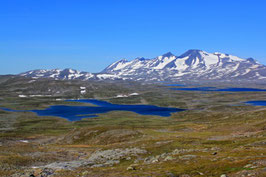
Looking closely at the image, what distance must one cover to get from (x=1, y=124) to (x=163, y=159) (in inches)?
5115

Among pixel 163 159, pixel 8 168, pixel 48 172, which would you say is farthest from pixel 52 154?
pixel 163 159

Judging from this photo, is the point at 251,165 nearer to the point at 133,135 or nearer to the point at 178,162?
the point at 178,162

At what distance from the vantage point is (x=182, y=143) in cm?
5988

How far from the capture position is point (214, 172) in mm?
29734

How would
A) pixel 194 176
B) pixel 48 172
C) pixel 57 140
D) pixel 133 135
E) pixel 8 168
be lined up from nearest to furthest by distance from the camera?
1. pixel 194 176
2. pixel 48 172
3. pixel 8 168
4. pixel 133 135
5. pixel 57 140

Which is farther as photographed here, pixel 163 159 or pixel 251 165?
pixel 163 159

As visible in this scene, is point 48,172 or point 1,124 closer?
point 48,172

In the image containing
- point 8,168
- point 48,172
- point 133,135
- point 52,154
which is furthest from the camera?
point 133,135

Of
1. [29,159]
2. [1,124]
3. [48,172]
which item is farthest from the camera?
[1,124]

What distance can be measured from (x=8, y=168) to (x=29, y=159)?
8.89 metres

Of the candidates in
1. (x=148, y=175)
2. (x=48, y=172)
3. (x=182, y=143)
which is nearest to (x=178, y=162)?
(x=148, y=175)

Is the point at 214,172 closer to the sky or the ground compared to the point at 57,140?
closer to the sky

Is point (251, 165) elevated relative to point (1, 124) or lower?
elevated

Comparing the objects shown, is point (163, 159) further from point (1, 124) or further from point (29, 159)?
point (1, 124)
